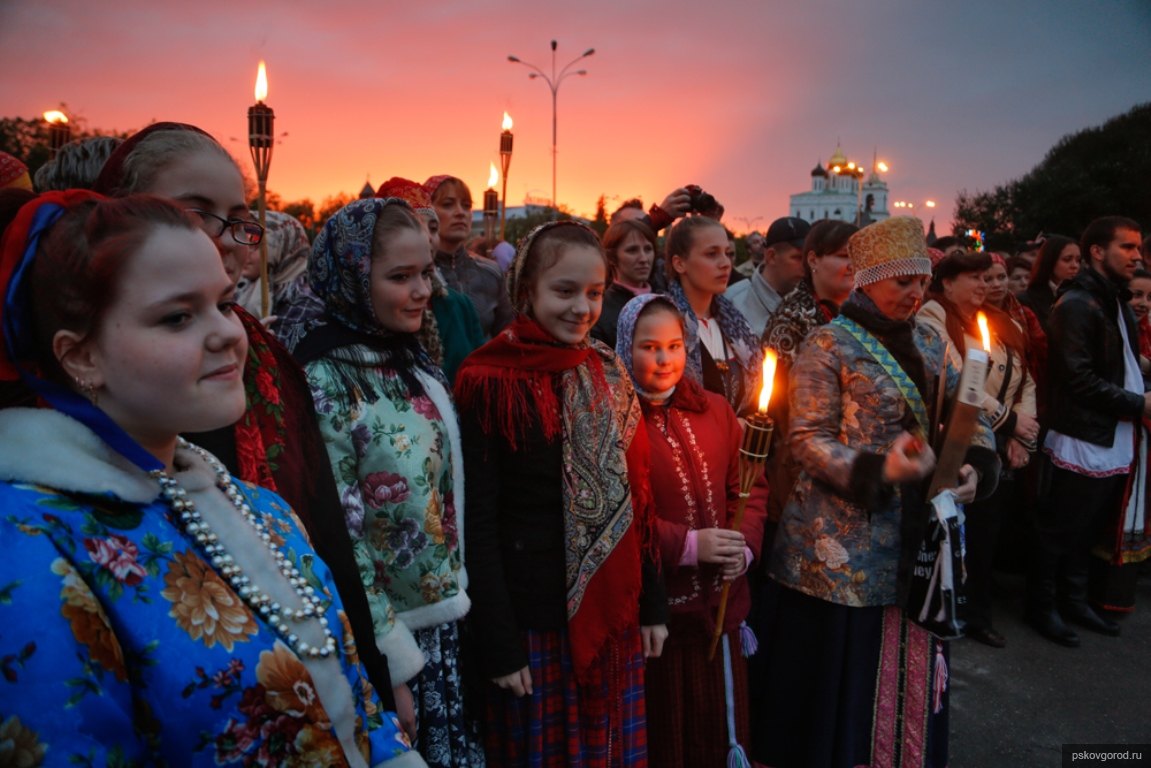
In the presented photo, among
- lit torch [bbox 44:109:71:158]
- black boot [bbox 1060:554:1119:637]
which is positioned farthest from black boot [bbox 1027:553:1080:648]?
lit torch [bbox 44:109:71:158]

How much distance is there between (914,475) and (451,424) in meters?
1.67

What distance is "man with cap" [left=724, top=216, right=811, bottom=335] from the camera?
520 centimetres

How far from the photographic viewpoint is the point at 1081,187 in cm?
2955

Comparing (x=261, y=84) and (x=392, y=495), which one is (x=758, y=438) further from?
(x=261, y=84)

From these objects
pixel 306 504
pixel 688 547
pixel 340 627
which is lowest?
pixel 688 547

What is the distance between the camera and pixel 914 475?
2574 mm

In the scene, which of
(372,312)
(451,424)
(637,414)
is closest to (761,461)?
(637,414)

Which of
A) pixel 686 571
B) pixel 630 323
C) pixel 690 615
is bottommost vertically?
pixel 690 615

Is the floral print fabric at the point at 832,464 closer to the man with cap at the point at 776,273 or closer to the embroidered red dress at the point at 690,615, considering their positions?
the embroidered red dress at the point at 690,615

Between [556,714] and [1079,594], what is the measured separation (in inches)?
189

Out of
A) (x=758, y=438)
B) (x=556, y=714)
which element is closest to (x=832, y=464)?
(x=758, y=438)

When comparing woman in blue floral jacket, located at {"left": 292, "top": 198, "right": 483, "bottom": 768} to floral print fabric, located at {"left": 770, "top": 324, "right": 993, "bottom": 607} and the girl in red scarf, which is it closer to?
the girl in red scarf

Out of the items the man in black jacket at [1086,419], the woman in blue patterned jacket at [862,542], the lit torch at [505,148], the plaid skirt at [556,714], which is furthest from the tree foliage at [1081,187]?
the plaid skirt at [556,714]

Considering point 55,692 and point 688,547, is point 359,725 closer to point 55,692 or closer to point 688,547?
point 55,692
